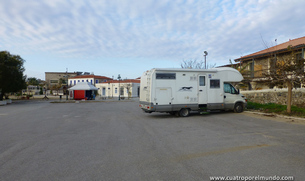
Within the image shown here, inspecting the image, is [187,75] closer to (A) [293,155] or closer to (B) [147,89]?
(B) [147,89]

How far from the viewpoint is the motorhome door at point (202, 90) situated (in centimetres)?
1305

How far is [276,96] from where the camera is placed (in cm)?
1716

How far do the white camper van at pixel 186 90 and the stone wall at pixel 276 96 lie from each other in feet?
16.9

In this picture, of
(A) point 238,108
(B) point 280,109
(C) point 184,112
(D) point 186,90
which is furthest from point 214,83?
(B) point 280,109

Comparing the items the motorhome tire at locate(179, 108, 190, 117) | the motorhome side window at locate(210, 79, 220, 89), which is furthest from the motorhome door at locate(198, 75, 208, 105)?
the motorhome tire at locate(179, 108, 190, 117)

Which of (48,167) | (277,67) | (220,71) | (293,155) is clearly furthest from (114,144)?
(277,67)

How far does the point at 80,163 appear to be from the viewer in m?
4.77

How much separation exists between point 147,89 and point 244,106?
282 inches

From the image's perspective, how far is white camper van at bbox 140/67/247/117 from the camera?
12266mm

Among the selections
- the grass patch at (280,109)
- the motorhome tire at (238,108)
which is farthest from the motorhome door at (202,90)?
the grass patch at (280,109)

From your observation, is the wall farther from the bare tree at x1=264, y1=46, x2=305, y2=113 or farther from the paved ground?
the paved ground

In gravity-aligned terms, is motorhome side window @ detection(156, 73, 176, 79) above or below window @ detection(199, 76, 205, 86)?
above

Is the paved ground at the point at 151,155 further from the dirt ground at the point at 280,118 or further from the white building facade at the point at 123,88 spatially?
the white building facade at the point at 123,88

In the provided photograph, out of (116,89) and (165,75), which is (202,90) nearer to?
(165,75)
